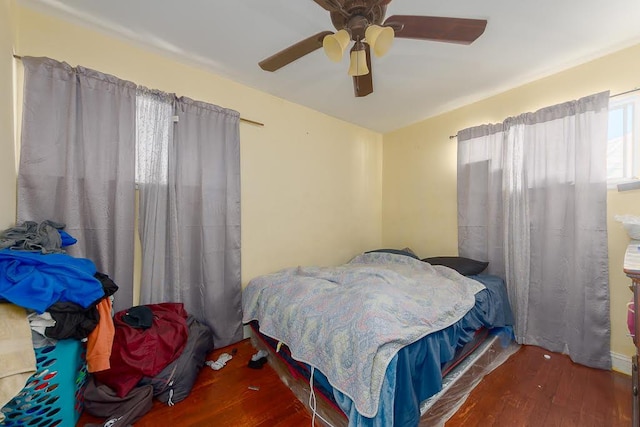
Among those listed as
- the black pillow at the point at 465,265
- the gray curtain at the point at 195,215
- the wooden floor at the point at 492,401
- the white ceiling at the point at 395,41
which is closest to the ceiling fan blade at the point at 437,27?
the white ceiling at the point at 395,41

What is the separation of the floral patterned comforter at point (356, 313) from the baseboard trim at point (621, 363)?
1041mm

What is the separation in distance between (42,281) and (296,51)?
5.63 feet

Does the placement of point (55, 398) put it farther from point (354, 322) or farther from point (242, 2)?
point (242, 2)

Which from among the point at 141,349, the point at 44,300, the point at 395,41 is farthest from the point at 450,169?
the point at 44,300

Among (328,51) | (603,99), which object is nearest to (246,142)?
(328,51)

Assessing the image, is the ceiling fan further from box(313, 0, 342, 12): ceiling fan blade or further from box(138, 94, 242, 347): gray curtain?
box(138, 94, 242, 347): gray curtain

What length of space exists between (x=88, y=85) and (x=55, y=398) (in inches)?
72.8

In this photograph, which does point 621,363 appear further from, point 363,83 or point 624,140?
point 363,83

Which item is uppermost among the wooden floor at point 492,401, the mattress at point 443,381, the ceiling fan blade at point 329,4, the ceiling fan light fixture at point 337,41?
the ceiling fan blade at point 329,4

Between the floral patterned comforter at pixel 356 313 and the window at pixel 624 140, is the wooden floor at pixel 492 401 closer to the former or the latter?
the floral patterned comforter at pixel 356 313

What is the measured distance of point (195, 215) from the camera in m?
2.14

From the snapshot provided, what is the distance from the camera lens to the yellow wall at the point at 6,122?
129 centimetres

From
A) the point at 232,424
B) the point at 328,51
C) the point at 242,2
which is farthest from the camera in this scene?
the point at 242,2

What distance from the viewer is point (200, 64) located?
216 cm
